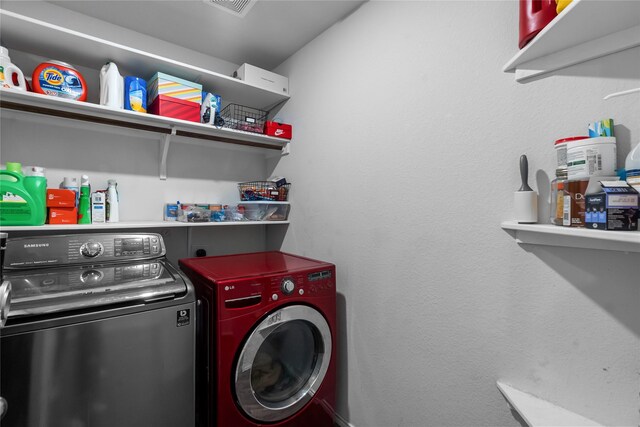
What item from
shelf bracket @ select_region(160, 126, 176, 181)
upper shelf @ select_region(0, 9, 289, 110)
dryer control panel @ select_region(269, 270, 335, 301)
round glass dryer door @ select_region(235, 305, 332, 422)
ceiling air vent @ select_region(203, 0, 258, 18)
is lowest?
round glass dryer door @ select_region(235, 305, 332, 422)

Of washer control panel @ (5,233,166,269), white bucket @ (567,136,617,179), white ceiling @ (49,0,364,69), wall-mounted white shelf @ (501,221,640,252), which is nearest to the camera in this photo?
wall-mounted white shelf @ (501,221,640,252)

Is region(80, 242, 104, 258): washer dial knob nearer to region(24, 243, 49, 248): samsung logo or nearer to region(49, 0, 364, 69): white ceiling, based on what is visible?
region(24, 243, 49, 248): samsung logo

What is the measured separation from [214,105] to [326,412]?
6.81 feet

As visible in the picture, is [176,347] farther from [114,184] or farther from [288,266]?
[114,184]

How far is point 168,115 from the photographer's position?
175 centimetres

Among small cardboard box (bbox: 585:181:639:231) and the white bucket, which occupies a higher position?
the white bucket

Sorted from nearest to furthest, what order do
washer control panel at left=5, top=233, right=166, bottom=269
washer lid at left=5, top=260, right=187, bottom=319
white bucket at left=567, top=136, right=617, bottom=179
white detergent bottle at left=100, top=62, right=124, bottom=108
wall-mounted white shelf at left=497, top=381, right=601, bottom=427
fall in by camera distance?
white bucket at left=567, top=136, right=617, bottom=179 → wall-mounted white shelf at left=497, top=381, right=601, bottom=427 → washer lid at left=5, top=260, right=187, bottom=319 → washer control panel at left=5, top=233, right=166, bottom=269 → white detergent bottle at left=100, top=62, right=124, bottom=108

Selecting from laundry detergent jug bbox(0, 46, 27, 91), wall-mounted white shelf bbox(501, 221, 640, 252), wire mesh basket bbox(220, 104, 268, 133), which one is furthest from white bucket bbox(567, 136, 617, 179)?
laundry detergent jug bbox(0, 46, 27, 91)

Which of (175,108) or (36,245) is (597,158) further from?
(36,245)

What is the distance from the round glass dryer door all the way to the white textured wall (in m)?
0.23

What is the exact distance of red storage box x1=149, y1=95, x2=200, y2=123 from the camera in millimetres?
1730

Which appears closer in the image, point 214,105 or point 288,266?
point 288,266

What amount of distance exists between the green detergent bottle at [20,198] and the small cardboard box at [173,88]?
0.78 m

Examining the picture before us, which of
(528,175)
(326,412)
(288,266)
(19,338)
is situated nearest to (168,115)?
(288,266)
